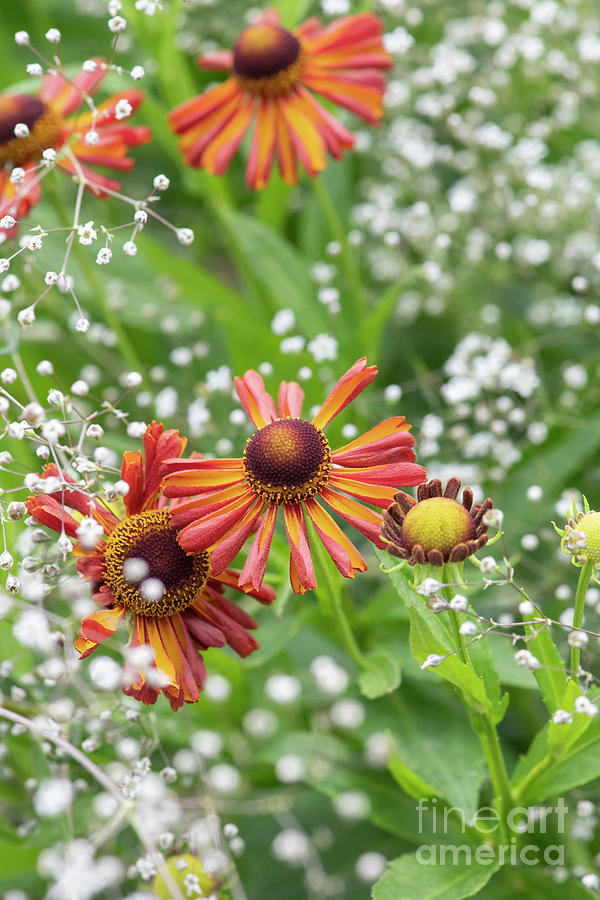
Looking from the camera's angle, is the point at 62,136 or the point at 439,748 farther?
the point at 62,136

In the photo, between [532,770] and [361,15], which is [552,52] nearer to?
[361,15]

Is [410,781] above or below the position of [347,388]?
below

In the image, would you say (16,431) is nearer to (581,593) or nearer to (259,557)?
(259,557)

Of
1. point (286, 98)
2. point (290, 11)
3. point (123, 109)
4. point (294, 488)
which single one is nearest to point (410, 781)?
point (294, 488)

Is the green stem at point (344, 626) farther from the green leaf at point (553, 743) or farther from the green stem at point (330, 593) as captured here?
the green leaf at point (553, 743)

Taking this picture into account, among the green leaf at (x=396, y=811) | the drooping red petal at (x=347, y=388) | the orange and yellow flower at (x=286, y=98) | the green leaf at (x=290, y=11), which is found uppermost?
the green leaf at (x=290, y=11)

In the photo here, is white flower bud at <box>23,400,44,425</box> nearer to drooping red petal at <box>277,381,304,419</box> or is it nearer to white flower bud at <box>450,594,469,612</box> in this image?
drooping red petal at <box>277,381,304,419</box>

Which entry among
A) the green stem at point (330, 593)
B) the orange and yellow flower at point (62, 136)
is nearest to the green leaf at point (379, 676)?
the green stem at point (330, 593)
